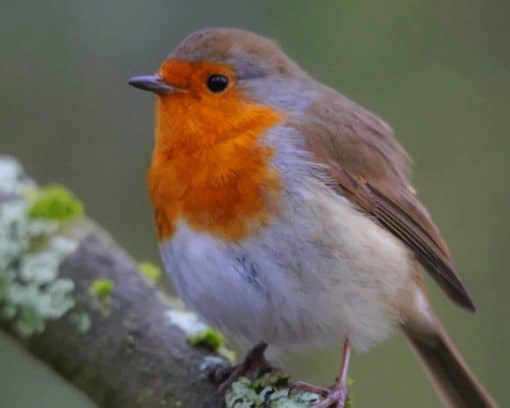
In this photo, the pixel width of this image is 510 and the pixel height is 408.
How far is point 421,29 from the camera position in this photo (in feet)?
22.9

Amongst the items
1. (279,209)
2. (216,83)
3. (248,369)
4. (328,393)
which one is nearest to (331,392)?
(328,393)

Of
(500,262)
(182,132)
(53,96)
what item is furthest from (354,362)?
(182,132)

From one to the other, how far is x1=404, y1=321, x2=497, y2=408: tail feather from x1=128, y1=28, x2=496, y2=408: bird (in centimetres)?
27

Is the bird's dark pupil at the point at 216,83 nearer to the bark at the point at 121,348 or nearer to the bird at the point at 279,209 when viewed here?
the bird at the point at 279,209

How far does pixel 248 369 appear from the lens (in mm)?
3848

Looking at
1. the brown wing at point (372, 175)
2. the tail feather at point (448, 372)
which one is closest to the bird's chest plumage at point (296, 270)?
the brown wing at point (372, 175)

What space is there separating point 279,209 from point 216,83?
2.40ft

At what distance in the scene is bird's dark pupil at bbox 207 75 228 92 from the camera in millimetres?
4086

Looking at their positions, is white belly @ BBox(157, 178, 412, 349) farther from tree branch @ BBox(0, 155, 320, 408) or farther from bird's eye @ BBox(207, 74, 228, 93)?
bird's eye @ BBox(207, 74, 228, 93)

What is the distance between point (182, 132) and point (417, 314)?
4.69 ft

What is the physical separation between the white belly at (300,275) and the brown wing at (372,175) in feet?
0.61

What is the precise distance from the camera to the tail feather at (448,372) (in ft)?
15.1

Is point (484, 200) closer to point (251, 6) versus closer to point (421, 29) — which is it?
point (421, 29)

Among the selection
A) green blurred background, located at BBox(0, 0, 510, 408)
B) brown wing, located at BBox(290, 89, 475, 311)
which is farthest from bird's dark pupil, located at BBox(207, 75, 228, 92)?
green blurred background, located at BBox(0, 0, 510, 408)
